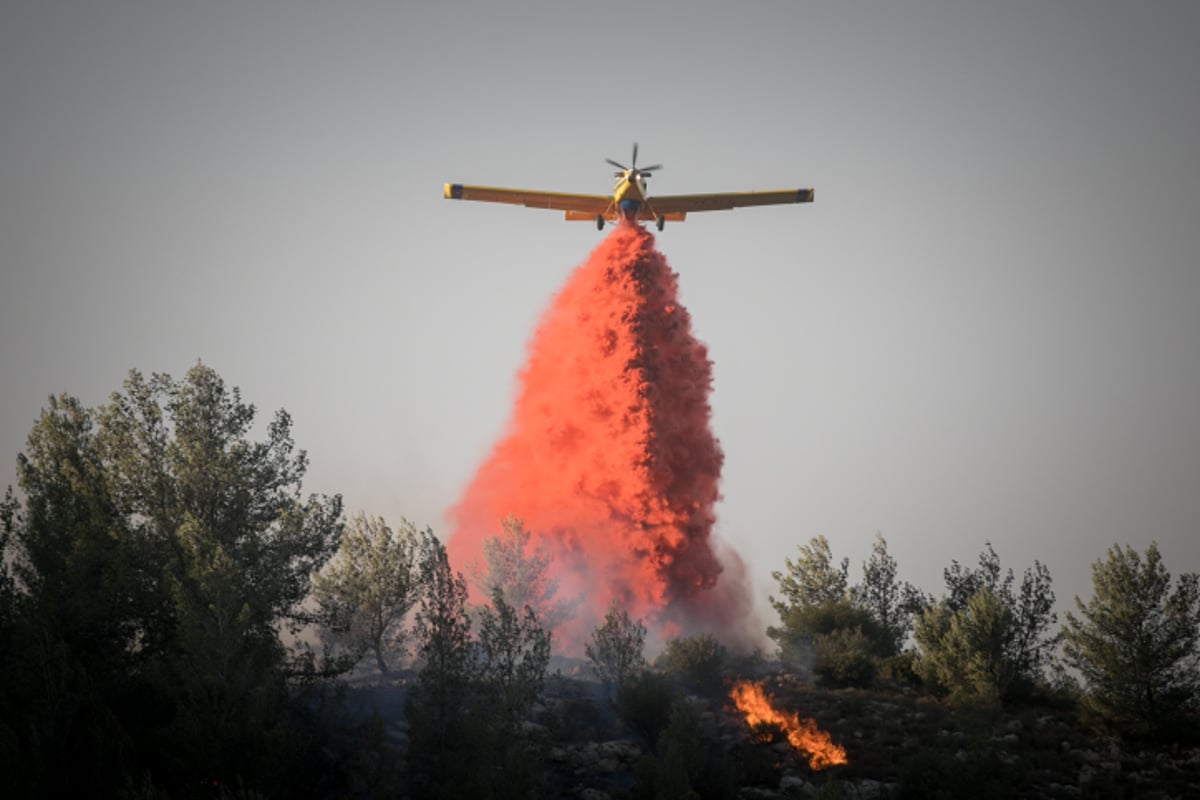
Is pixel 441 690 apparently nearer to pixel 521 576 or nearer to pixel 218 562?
pixel 218 562

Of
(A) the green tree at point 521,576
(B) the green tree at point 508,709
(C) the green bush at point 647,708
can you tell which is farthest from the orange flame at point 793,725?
(A) the green tree at point 521,576

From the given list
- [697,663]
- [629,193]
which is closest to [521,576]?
[697,663]

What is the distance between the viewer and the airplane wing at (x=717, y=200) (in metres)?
66.2

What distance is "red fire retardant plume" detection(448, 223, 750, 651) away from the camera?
65.2 metres

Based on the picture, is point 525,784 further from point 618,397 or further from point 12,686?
point 618,397

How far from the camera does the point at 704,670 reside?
50688 millimetres

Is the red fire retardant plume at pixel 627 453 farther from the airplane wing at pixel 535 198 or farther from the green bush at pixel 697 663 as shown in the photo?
the green bush at pixel 697 663

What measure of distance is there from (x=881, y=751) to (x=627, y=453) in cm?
3077

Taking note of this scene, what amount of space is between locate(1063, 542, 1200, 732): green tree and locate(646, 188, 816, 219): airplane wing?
36.0 meters

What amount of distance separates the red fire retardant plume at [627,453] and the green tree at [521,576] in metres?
2.71

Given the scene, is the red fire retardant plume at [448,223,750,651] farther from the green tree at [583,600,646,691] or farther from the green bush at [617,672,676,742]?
the green bush at [617,672,676,742]

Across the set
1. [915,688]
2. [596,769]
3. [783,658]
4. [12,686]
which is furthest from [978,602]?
[12,686]

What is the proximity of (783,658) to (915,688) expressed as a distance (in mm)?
9183

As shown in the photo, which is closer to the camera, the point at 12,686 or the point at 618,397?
the point at 12,686
